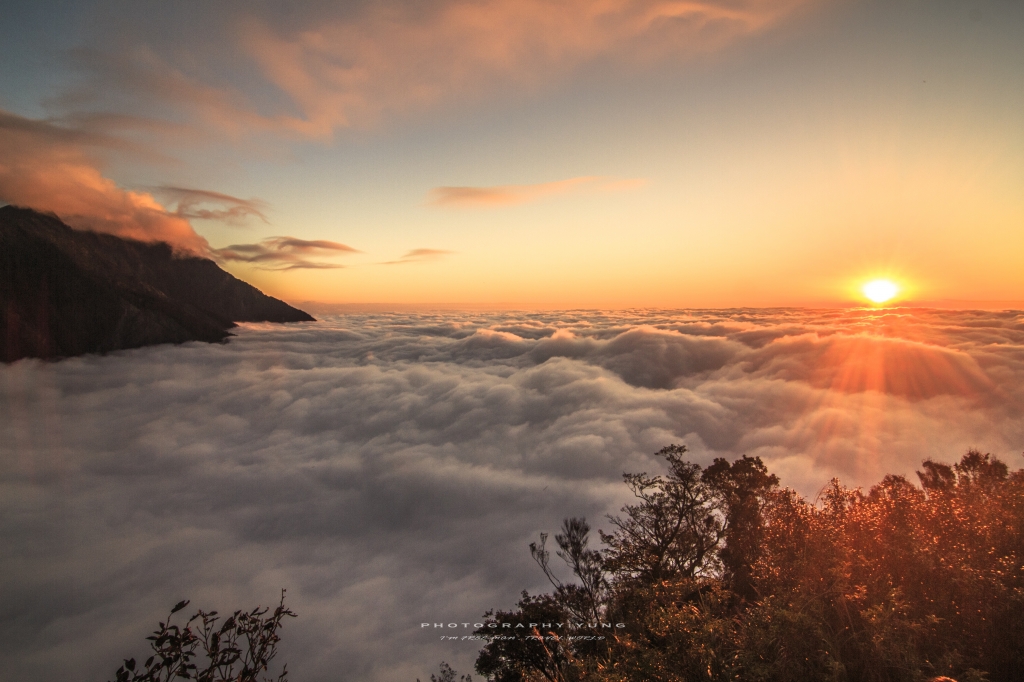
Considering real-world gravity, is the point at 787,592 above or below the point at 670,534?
above

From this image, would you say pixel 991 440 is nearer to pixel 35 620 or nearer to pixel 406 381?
pixel 406 381

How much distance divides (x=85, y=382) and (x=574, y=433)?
238 metres

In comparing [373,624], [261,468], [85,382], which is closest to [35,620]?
[261,468]

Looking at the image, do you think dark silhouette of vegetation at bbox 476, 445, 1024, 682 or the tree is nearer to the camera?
dark silhouette of vegetation at bbox 476, 445, 1024, 682

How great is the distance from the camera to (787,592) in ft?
43.4

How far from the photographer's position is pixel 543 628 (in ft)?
77.8

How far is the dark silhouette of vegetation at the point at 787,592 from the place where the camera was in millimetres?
10609

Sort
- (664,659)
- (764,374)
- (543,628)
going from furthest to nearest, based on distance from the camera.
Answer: (764,374)
(543,628)
(664,659)

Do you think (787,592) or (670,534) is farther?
(670,534)

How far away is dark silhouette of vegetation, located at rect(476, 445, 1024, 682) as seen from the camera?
10609 mm

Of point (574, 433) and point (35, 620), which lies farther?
point (574, 433)

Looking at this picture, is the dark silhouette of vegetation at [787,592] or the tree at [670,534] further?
the tree at [670,534]

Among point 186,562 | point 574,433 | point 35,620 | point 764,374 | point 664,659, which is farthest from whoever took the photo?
point 764,374

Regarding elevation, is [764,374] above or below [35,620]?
above
